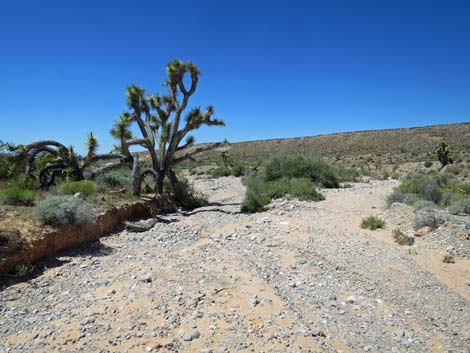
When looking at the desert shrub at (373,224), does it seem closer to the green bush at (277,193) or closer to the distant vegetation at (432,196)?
the distant vegetation at (432,196)

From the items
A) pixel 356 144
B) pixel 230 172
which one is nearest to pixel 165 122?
pixel 230 172

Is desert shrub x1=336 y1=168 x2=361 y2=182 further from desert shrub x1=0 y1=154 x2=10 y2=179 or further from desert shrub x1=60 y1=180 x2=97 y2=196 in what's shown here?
desert shrub x1=0 y1=154 x2=10 y2=179

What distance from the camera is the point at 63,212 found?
23.4ft

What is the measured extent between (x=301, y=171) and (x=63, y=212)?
11.6 metres

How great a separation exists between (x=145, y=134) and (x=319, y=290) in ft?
30.8

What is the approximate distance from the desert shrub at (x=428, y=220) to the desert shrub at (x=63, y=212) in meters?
7.73

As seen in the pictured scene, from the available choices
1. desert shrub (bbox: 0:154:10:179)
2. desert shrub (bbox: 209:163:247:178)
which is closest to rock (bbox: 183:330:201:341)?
desert shrub (bbox: 0:154:10:179)

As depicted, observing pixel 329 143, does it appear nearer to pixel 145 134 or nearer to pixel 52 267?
pixel 145 134

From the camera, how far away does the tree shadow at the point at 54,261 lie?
559 centimetres

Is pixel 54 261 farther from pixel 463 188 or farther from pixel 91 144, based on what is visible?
pixel 463 188

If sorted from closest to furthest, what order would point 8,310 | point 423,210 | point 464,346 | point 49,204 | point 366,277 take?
point 464,346
point 8,310
point 366,277
point 49,204
point 423,210

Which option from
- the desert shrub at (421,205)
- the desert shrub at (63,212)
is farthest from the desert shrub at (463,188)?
the desert shrub at (63,212)

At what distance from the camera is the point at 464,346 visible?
384cm

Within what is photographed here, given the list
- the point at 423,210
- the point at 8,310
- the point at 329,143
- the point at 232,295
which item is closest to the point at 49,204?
the point at 8,310
